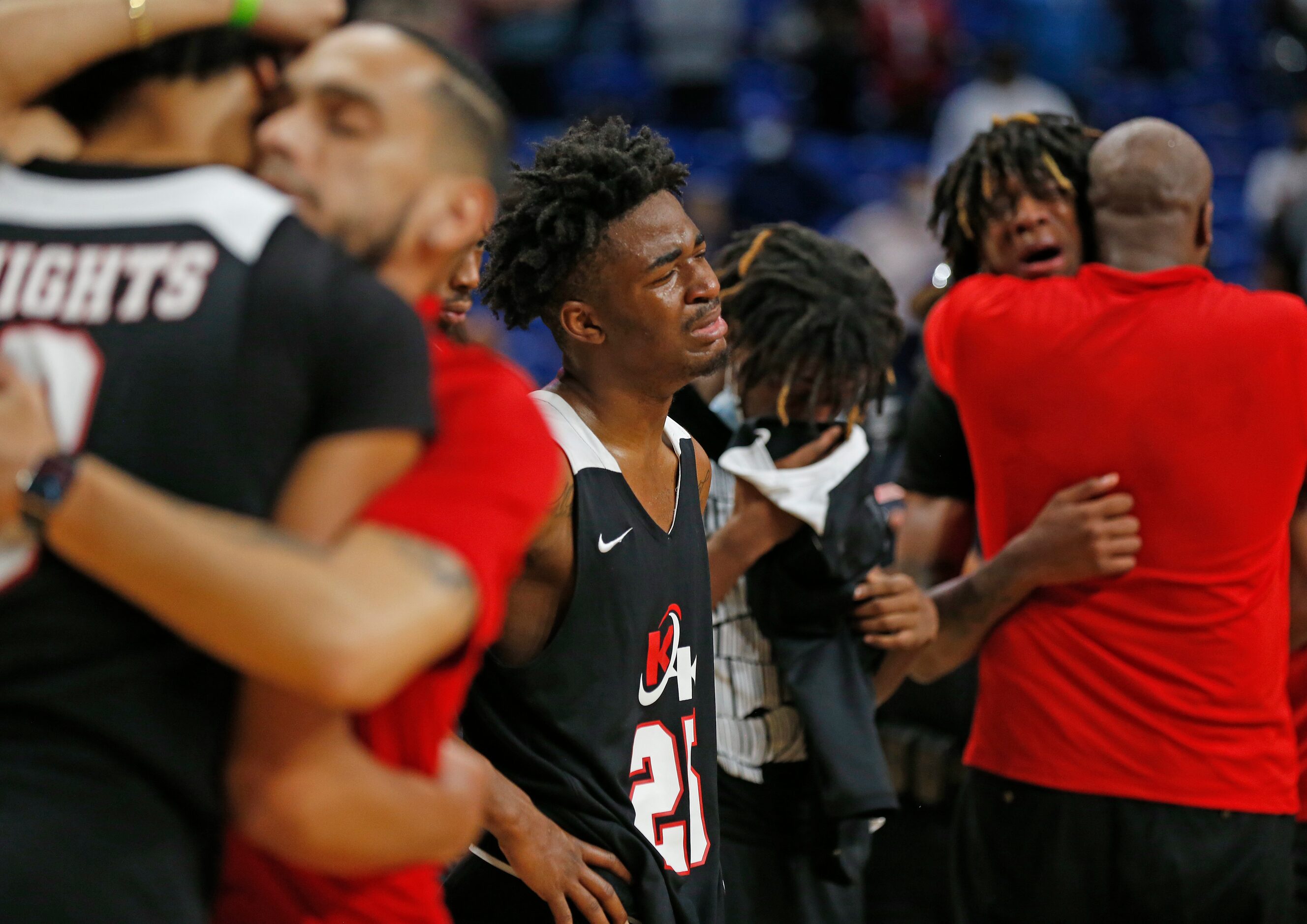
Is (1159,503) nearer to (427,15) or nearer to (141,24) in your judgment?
(141,24)

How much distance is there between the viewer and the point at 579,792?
2365 mm

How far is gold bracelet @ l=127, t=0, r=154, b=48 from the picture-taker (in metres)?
1.54

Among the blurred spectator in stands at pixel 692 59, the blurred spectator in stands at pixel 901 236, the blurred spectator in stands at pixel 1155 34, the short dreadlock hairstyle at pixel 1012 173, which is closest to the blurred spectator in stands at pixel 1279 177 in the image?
the blurred spectator in stands at pixel 1155 34

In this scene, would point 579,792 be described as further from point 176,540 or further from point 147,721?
point 176,540

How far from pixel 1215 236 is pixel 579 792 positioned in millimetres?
9166

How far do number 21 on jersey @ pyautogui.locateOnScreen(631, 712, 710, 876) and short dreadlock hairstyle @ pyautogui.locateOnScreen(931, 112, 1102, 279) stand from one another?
1591 millimetres

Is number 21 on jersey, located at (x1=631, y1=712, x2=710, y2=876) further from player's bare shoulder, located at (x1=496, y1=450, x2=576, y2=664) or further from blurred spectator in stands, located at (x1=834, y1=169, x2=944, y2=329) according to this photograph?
blurred spectator in stands, located at (x1=834, y1=169, x2=944, y2=329)

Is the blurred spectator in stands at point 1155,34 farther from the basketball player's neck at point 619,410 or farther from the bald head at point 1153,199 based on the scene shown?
the basketball player's neck at point 619,410

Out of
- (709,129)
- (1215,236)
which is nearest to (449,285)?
(709,129)

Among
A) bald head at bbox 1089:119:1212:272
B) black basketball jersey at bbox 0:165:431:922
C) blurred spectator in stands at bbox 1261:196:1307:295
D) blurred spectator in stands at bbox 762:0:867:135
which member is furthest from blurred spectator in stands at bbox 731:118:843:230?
black basketball jersey at bbox 0:165:431:922

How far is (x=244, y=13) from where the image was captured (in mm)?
1575

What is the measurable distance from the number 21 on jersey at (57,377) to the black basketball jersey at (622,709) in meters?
1.12

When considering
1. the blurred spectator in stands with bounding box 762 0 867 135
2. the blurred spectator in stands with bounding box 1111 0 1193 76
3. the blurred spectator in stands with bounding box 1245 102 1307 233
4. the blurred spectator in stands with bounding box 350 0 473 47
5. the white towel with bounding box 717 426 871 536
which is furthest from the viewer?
the blurred spectator in stands with bounding box 1111 0 1193 76

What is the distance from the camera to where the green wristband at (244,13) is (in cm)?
157
